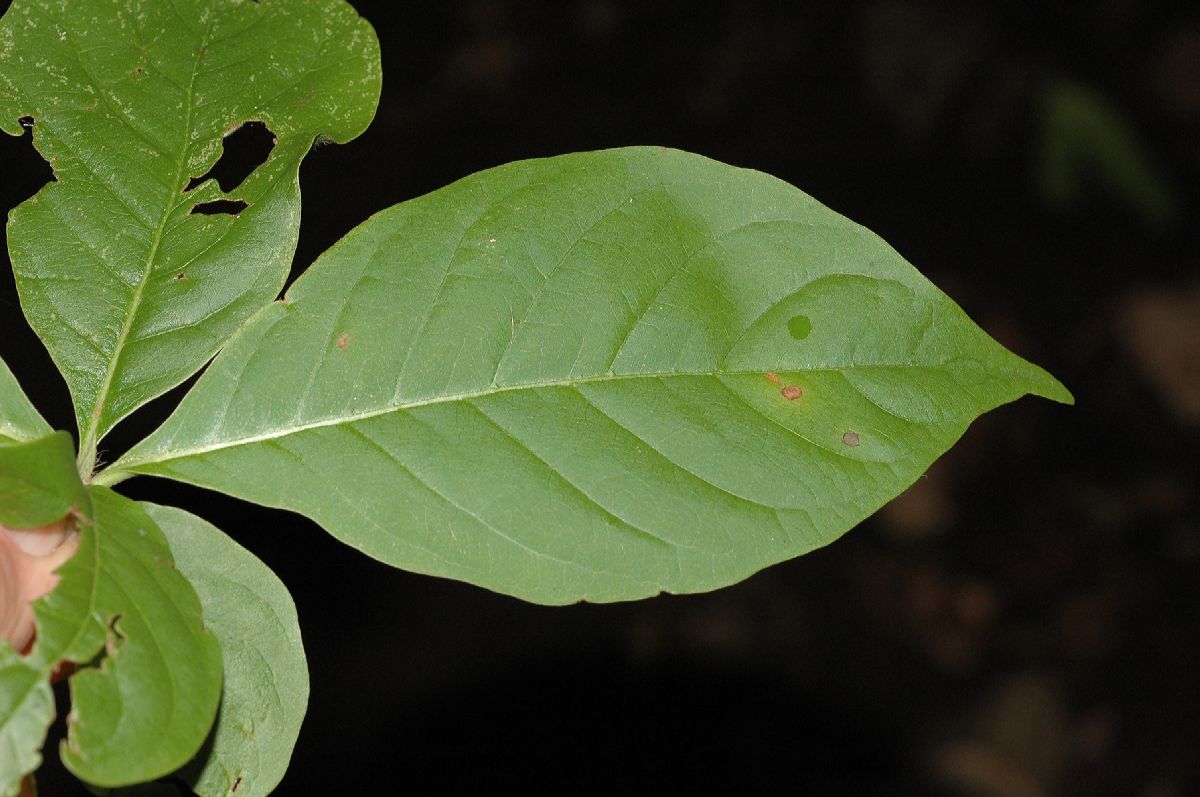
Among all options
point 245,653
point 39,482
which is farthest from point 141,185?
point 245,653

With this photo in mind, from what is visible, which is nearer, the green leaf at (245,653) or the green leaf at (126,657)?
the green leaf at (126,657)

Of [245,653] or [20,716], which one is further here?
[245,653]

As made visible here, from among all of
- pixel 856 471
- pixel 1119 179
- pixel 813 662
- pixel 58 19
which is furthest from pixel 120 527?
pixel 1119 179

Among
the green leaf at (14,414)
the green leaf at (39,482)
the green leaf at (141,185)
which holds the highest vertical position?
the green leaf at (141,185)

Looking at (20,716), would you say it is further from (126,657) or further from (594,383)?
(594,383)

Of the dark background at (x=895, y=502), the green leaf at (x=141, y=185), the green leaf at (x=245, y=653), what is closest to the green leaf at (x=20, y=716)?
the green leaf at (x=245, y=653)

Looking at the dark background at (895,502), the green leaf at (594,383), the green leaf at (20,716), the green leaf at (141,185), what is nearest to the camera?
the green leaf at (20,716)

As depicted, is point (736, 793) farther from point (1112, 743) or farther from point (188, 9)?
point (188, 9)

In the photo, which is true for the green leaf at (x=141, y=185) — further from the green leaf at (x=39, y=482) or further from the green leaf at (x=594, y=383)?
the green leaf at (x=39, y=482)
